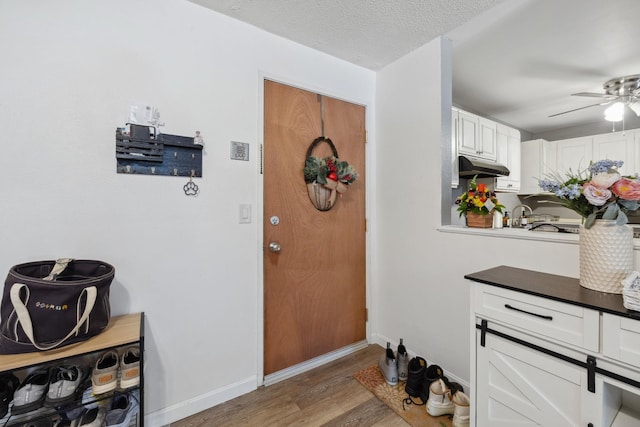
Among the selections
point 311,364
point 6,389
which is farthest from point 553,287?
point 6,389

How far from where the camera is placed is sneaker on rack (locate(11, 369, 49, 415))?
1.01 m

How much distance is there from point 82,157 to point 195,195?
1.76 feet

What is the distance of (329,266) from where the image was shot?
7.00ft

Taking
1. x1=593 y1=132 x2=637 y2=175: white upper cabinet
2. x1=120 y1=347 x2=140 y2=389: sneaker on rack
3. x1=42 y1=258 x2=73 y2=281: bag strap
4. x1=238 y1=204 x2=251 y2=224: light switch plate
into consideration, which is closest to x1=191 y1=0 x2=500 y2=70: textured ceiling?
x1=238 y1=204 x2=251 y2=224: light switch plate

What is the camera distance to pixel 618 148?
11.0ft

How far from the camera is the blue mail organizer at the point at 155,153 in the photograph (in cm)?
138

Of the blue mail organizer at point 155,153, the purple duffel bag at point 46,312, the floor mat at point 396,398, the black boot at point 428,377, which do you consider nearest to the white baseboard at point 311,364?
the floor mat at point 396,398

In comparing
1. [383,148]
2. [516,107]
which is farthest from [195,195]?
[516,107]

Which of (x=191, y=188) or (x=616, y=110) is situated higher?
(x=616, y=110)

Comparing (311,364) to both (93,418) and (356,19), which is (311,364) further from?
(356,19)

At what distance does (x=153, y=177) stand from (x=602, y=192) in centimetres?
207

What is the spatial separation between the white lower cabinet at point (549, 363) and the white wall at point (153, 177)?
132 centimetres

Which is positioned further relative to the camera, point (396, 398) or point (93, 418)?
point (396, 398)

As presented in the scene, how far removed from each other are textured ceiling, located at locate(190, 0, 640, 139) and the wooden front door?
416 millimetres
